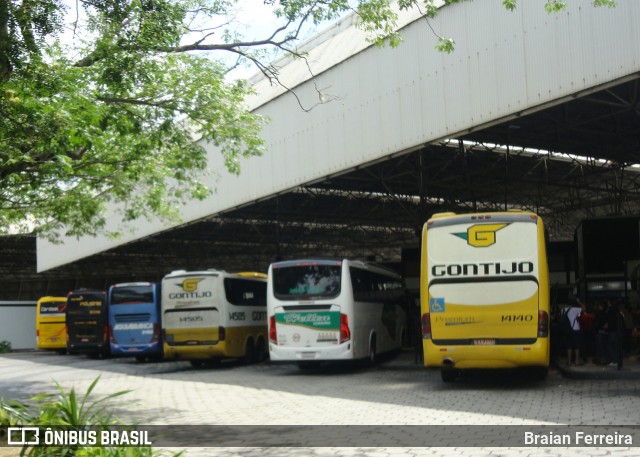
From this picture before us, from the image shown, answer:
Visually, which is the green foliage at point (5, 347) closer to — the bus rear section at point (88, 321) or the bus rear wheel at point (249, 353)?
the bus rear section at point (88, 321)

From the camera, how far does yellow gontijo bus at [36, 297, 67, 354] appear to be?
3653 cm

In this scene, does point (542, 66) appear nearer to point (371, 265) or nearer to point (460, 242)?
point (460, 242)

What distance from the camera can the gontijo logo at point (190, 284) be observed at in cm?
2309

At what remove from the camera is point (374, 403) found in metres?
13.3

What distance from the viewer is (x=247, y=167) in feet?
91.5

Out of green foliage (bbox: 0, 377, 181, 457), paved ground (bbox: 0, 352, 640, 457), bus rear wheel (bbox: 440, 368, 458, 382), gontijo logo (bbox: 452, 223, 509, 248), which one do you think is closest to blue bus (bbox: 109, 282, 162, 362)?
paved ground (bbox: 0, 352, 640, 457)

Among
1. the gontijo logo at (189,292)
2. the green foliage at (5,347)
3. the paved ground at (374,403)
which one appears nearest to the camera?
the paved ground at (374,403)

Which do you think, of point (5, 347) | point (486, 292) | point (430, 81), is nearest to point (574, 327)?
point (486, 292)

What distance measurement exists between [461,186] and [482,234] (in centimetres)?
1700

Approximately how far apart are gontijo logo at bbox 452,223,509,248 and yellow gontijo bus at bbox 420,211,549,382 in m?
0.02

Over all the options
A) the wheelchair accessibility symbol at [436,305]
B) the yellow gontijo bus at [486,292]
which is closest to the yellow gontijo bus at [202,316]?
the yellow gontijo bus at [486,292]

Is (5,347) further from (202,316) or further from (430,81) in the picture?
(430,81)

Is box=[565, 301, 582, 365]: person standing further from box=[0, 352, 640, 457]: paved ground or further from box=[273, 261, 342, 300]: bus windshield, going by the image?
box=[273, 261, 342, 300]: bus windshield

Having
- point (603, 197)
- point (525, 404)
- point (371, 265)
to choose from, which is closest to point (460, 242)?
point (525, 404)
